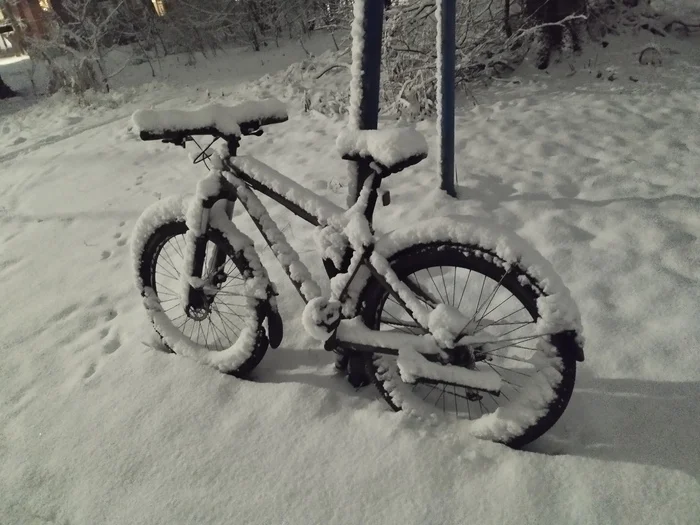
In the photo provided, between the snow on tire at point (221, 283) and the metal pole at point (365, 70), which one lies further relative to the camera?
→ the snow on tire at point (221, 283)

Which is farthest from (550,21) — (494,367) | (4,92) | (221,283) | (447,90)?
(4,92)

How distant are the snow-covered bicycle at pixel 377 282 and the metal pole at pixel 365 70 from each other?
165mm

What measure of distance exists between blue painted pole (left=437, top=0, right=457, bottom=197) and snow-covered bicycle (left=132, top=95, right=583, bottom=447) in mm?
1409

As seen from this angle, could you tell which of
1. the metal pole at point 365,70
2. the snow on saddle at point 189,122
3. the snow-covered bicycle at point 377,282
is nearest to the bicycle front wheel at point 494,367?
the snow-covered bicycle at point 377,282

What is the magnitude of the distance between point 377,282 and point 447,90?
180 cm

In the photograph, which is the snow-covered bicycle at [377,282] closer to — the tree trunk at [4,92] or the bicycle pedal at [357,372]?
the bicycle pedal at [357,372]

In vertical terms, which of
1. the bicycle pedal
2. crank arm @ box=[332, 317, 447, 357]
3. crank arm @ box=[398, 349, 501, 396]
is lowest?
the bicycle pedal

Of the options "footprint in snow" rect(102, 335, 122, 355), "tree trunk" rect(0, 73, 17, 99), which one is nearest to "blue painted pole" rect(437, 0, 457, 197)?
"footprint in snow" rect(102, 335, 122, 355)

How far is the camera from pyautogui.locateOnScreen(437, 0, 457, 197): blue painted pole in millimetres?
2713

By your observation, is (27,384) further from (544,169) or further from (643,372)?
(544,169)

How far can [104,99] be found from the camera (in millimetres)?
8219

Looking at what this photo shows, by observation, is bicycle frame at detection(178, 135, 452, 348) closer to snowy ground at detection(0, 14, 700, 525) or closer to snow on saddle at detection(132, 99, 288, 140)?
snow on saddle at detection(132, 99, 288, 140)

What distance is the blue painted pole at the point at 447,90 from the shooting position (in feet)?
8.90

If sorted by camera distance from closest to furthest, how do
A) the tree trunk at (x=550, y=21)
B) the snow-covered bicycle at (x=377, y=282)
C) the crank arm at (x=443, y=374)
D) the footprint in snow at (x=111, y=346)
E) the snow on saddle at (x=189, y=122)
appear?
the snow-covered bicycle at (x=377, y=282) < the crank arm at (x=443, y=374) < the snow on saddle at (x=189, y=122) < the footprint in snow at (x=111, y=346) < the tree trunk at (x=550, y=21)
